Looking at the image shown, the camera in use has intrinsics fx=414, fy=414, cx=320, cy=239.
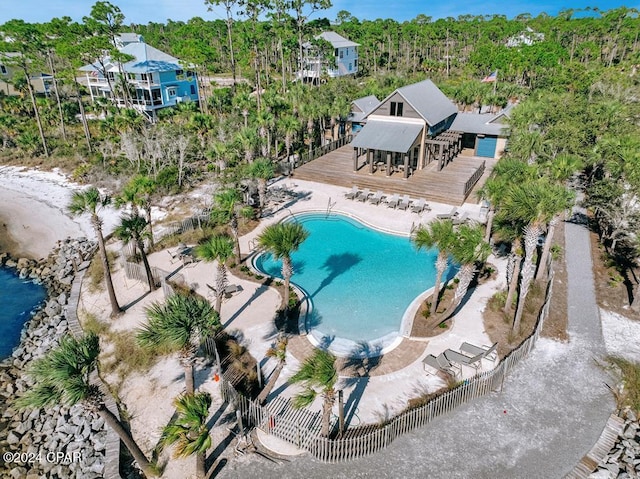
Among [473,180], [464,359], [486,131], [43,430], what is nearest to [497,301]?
[464,359]

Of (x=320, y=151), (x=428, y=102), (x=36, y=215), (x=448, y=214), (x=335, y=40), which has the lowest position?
(x=36, y=215)

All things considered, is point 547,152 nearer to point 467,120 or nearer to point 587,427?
point 467,120

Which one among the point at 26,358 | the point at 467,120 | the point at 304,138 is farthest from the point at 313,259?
the point at 467,120

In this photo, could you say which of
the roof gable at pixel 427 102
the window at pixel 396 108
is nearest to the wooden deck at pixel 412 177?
the roof gable at pixel 427 102

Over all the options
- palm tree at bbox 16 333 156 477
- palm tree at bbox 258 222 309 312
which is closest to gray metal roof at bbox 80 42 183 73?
palm tree at bbox 258 222 309 312

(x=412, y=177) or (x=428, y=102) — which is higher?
(x=428, y=102)

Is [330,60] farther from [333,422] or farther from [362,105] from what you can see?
[333,422]
